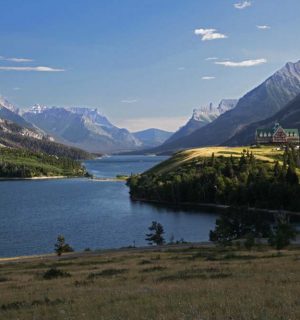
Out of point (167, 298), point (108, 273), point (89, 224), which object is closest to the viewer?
point (167, 298)

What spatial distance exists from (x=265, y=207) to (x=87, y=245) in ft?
251

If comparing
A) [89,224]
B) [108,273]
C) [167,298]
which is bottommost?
[89,224]


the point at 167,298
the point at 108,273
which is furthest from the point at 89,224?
the point at 167,298

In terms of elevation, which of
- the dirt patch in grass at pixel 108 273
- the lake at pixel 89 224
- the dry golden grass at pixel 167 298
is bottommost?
the lake at pixel 89 224

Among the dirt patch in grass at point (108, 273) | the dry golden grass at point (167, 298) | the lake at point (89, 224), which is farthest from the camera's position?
the lake at point (89, 224)

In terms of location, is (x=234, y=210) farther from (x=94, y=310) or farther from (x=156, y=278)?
(x=94, y=310)

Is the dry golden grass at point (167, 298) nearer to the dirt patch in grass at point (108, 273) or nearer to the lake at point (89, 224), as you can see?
the dirt patch in grass at point (108, 273)

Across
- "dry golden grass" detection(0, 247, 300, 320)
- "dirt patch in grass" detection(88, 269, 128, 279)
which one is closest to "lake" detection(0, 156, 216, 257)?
"dirt patch in grass" detection(88, 269, 128, 279)

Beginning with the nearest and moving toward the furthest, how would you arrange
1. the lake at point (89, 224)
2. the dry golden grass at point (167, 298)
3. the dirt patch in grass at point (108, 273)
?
the dry golden grass at point (167, 298), the dirt patch in grass at point (108, 273), the lake at point (89, 224)

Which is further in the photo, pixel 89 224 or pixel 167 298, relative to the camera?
pixel 89 224

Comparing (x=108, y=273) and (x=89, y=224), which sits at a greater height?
(x=108, y=273)

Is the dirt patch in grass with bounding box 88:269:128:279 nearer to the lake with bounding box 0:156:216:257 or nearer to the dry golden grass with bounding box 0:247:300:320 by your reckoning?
the dry golden grass with bounding box 0:247:300:320

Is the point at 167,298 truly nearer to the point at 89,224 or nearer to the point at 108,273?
the point at 108,273

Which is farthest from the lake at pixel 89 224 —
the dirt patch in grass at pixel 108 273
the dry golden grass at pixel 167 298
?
the dry golden grass at pixel 167 298
